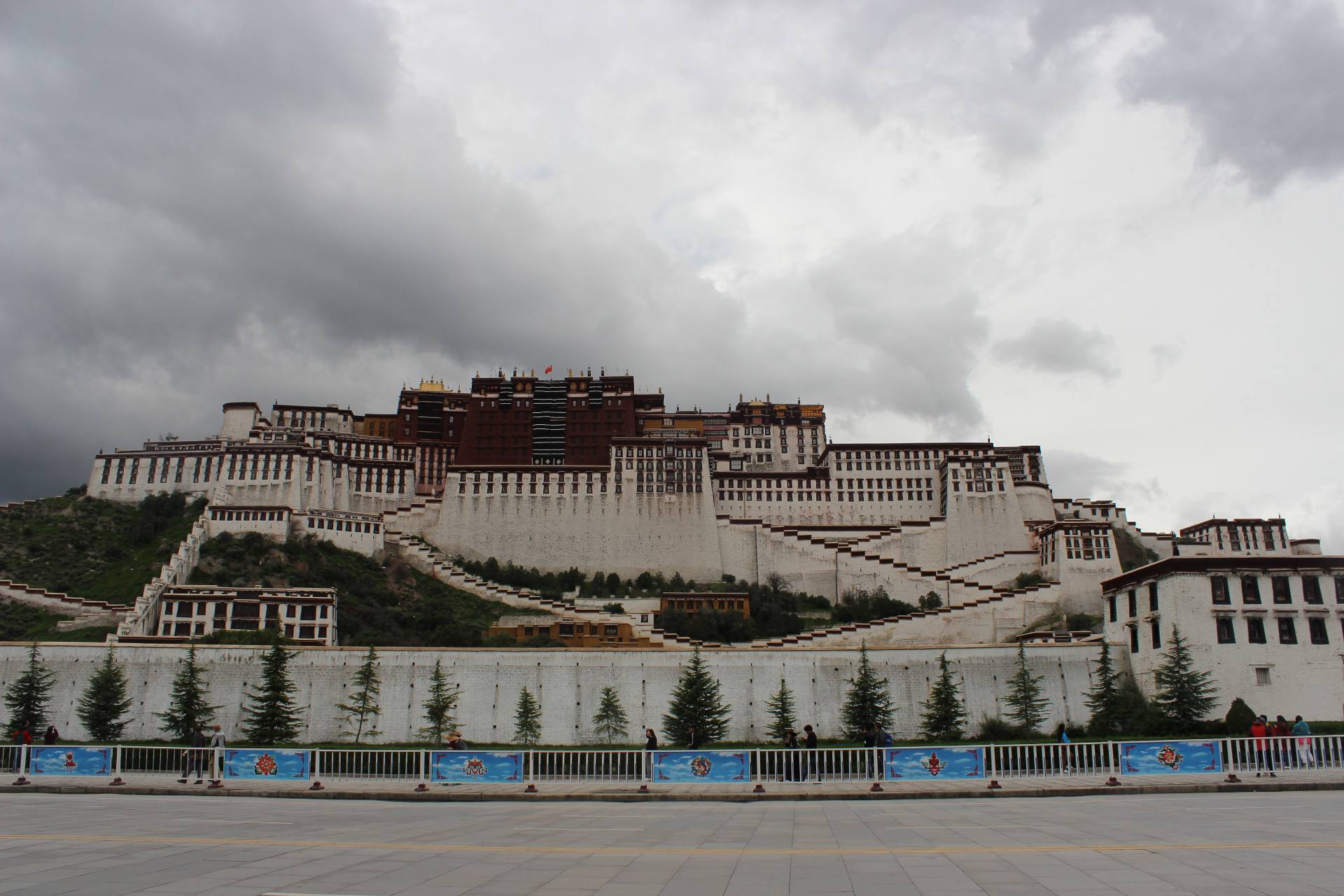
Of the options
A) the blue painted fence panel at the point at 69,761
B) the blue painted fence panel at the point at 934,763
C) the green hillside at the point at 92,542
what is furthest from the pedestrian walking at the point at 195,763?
the green hillside at the point at 92,542

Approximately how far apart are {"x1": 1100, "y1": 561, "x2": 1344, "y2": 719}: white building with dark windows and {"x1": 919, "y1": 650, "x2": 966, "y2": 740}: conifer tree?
9323 millimetres

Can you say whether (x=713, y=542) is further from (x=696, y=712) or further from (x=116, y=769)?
(x=116, y=769)

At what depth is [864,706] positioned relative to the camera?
4394 cm

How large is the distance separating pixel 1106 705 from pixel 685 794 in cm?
2910

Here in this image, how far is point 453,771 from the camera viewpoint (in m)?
24.1

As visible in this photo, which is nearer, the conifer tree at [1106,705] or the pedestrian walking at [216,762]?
the pedestrian walking at [216,762]

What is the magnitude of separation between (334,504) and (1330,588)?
75954 millimetres

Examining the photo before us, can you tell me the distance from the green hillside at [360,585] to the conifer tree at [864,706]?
26.1 metres

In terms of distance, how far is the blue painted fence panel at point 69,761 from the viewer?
25.4 m

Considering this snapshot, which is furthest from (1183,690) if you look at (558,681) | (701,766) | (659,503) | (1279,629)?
(659,503)

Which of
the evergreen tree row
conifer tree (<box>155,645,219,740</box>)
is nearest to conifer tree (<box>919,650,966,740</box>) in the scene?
the evergreen tree row

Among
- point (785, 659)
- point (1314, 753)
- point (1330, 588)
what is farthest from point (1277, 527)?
point (1314, 753)

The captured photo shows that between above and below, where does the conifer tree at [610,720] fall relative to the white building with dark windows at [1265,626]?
below

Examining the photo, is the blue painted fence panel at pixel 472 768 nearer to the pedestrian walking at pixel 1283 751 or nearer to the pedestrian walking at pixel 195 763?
the pedestrian walking at pixel 195 763
